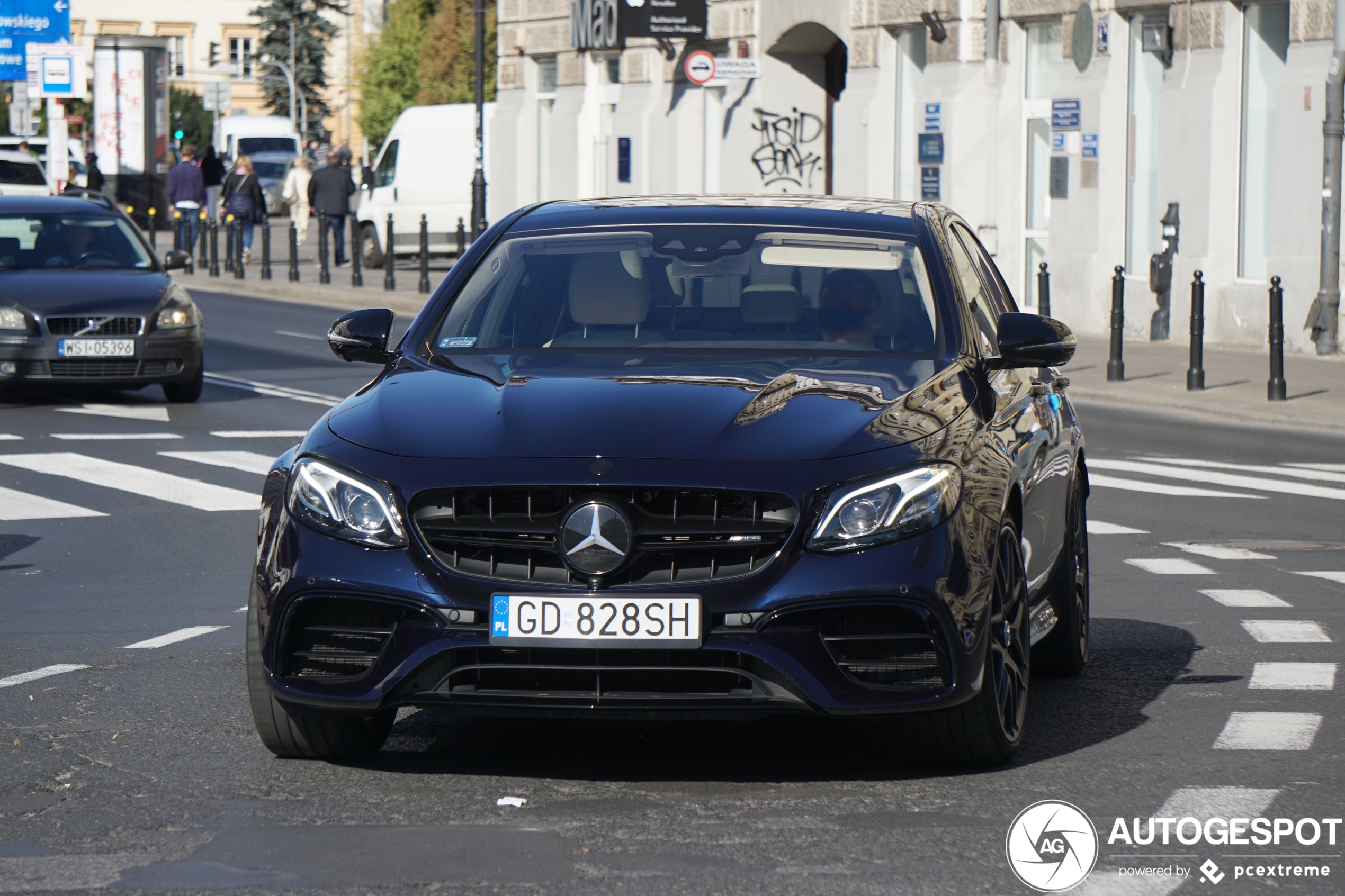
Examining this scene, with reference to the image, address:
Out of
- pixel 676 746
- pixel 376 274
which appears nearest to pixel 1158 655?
pixel 676 746

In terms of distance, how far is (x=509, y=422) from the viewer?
5.45 meters

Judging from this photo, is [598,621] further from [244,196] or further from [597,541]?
[244,196]

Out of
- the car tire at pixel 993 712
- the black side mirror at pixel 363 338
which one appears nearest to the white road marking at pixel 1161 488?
the black side mirror at pixel 363 338

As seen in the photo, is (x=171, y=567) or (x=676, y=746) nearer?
(x=676, y=746)

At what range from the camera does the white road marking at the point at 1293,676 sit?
22.9 ft

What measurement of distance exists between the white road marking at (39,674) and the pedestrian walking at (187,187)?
1331 inches

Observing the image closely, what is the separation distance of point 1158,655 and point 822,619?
282cm

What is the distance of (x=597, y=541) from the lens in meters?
5.15

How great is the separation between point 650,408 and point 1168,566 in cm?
508

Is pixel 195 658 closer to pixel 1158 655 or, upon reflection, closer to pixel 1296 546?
pixel 1158 655

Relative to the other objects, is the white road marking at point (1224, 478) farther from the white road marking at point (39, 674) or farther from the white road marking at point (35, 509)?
the white road marking at point (39, 674)

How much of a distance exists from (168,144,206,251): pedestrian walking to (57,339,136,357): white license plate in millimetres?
23963

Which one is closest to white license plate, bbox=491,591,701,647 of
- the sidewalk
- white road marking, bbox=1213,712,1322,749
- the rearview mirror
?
white road marking, bbox=1213,712,1322,749

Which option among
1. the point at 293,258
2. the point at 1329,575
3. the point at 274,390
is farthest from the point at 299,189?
the point at 1329,575
